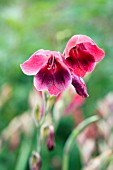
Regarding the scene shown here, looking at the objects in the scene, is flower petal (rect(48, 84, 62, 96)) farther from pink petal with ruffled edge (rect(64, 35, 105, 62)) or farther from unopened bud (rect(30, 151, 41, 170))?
unopened bud (rect(30, 151, 41, 170))

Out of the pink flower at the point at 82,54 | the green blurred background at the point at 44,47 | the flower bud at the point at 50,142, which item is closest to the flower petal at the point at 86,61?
the pink flower at the point at 82,54

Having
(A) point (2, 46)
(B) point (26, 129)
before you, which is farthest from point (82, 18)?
(B) point (26, 129)

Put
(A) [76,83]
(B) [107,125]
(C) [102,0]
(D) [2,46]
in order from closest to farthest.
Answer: (A) [76,83]
(B) [107,125]
(C) [102,0]
(D) [2,46]

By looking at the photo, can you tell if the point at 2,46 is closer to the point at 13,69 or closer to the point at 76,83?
the point at 13,69

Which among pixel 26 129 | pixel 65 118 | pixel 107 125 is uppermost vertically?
pixel 65 118

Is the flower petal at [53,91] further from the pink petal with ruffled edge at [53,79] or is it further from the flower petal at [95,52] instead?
the flower petal at [95,52]

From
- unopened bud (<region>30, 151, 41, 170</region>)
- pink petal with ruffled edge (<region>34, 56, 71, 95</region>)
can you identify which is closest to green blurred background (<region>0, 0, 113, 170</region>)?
unopened bud (<region>30, 151, 41, 170</region>)

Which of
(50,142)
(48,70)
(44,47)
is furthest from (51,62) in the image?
(44,47)
